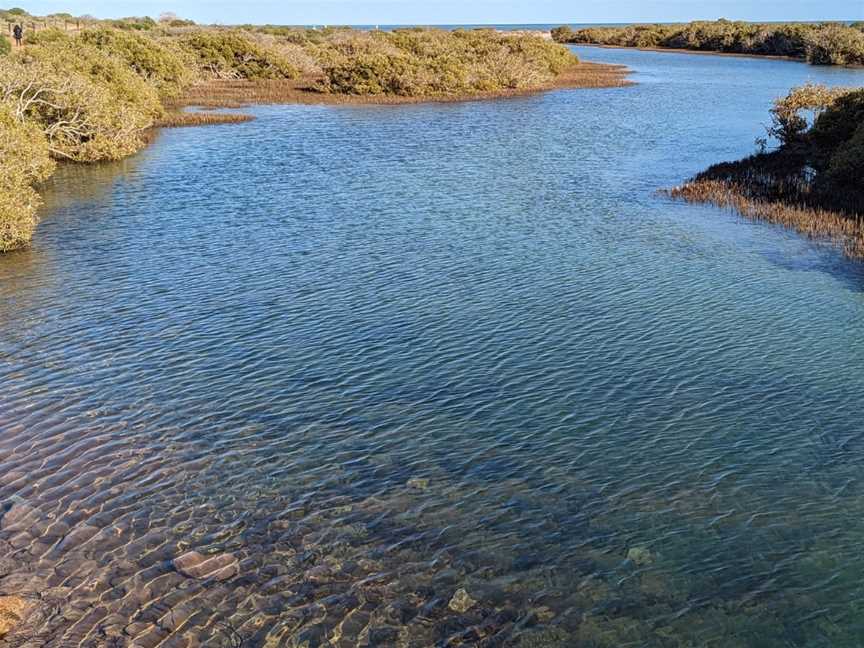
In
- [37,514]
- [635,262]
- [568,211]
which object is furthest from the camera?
[568,211]

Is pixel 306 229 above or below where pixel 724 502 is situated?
above

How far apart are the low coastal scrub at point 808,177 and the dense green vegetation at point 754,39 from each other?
70.1 m

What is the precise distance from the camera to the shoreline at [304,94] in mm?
64438

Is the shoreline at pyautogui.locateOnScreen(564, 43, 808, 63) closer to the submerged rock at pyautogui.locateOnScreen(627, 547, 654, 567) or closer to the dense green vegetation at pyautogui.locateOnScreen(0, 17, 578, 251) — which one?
the dense green vegetation at pyautogui.locateOnScreen(0, 17, 578, 251)

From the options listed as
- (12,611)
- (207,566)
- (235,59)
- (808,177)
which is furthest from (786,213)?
(235,59)

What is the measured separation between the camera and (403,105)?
64562mm

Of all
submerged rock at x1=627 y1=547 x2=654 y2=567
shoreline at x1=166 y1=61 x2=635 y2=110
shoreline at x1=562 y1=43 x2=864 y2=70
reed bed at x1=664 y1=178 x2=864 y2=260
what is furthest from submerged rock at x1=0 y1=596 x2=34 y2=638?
shoreline at x1=562 y1=43 x2=864 y2=70

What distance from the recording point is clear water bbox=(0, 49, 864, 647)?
9.60m

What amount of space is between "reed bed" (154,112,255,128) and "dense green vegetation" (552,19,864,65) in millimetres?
76741

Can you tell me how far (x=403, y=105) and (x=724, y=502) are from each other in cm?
5690

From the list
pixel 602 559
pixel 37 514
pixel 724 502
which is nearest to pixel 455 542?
pixel 602 559

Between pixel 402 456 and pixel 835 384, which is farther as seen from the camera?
pixel 835 384

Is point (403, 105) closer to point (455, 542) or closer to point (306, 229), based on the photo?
point (306, 229)

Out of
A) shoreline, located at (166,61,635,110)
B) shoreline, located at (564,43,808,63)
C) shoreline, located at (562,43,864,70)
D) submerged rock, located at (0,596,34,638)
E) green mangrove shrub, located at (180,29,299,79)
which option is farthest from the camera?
shoreline, located at (564,43,808,63)
